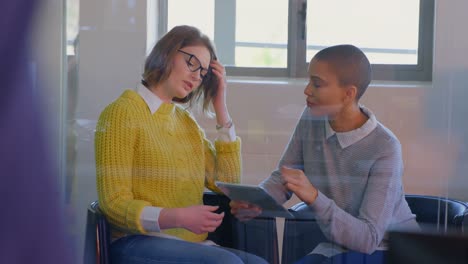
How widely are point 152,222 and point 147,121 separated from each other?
0.27 meters

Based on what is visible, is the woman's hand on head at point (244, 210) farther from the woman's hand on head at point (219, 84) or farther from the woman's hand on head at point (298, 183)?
the woman's hand on head at point (219, 84)

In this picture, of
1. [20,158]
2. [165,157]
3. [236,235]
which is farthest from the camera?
[236,235]

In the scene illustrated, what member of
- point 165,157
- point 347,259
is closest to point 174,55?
point 165,157

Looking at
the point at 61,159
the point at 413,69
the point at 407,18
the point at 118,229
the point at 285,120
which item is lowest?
the point at 118,229

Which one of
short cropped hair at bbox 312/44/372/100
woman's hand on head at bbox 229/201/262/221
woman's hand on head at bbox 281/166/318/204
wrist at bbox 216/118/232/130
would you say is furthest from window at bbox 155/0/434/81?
woman's hand on head at bbox 229/201/262/221

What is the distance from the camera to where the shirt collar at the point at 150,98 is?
75.0 inches

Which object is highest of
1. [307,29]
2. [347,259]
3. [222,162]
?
[307,29]

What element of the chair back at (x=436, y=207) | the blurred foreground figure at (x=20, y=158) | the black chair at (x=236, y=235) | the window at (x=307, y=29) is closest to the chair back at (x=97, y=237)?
the black chair at (x=236, y=235)

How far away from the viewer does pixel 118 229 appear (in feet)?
6.28

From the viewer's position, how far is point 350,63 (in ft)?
6.14

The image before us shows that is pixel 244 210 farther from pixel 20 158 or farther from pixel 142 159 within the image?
pixel 20 158

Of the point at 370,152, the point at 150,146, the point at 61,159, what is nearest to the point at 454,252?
the point at 370,152

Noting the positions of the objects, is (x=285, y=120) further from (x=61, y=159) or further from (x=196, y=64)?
(x=61, y=159)

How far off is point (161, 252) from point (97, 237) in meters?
0.18
